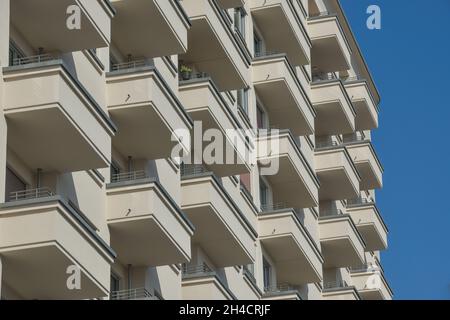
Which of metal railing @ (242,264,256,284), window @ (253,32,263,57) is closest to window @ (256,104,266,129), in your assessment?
window @ (253,32,263,57)

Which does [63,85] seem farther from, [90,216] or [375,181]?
[375,181]

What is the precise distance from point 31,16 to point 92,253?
171 inches

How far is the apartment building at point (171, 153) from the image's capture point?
25531 millimetres

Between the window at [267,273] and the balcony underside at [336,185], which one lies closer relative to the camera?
the window at [267,273]

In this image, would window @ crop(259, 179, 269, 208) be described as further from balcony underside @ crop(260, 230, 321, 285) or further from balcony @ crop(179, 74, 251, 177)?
balcony @ crop(179, 74, 251, 177)

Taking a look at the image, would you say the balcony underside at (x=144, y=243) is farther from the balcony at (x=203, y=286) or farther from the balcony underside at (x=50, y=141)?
the balcony underside at (x=50, y=141)

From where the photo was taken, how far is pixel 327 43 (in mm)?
51688

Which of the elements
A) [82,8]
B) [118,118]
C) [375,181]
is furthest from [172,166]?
[375,181]

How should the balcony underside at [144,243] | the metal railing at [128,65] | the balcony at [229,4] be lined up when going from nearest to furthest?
the balcony underside at [144,243] → the metal railing at [128,65] → the balcony at [229,4]

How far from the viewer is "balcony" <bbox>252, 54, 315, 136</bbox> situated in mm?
43531

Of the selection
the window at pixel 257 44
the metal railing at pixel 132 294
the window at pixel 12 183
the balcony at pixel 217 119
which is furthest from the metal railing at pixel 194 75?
the window at pixel 12 183

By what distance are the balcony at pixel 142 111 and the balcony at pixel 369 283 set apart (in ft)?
77.8

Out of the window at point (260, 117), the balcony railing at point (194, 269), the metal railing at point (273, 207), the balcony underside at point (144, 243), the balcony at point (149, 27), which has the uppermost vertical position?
the window at point (260, 117)

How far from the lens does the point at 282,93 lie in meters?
44.1
